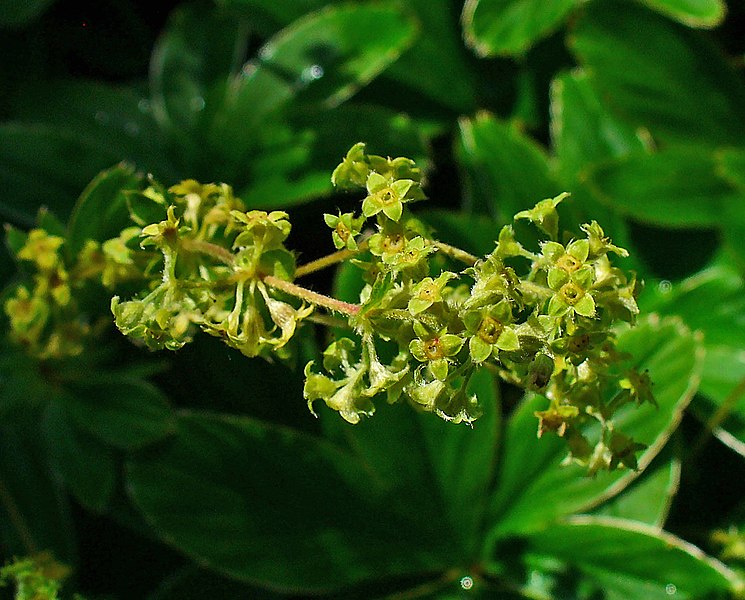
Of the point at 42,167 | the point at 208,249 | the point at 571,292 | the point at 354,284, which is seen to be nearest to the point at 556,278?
the point at 571,292

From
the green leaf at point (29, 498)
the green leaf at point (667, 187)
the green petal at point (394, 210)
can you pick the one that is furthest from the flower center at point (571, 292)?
the green leaf at point (29, 498)

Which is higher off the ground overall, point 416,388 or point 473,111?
point 416,388

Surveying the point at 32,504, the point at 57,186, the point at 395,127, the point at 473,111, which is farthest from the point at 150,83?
the point at 32,504

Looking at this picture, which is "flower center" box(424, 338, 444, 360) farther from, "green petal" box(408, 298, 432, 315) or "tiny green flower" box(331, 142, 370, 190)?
"tiny green flower" box(331, 142, 370, 190)

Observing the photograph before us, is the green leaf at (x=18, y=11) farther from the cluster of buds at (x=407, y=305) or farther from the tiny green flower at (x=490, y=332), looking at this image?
the tiny green flower at (x=490, y=332)

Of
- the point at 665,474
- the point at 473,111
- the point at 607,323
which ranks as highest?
the point at 607,323

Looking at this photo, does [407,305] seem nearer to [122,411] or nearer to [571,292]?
[571,292]

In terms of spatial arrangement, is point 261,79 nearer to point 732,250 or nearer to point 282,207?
point 282,207
